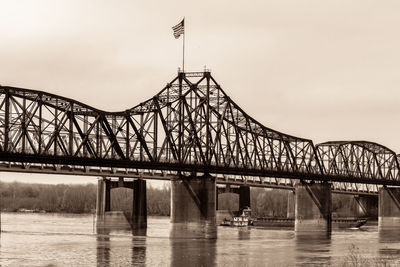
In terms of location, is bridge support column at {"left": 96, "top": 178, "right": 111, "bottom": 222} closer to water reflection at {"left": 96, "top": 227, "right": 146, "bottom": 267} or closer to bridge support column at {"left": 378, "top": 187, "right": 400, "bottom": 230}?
water reflection at {"left": 96, "top": 227, "right": 146, "bottom": 267}

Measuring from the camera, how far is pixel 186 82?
384 feet

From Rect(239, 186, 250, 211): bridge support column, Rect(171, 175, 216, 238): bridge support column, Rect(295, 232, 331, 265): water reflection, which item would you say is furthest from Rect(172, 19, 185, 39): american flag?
Rect(239, 186, 250, 211): bridge support column

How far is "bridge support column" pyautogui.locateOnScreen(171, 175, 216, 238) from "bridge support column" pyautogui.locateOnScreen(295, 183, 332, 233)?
3305 cm

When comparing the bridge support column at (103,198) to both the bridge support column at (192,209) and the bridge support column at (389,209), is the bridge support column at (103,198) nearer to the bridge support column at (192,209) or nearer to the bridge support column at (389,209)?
the bridge support column at (192,209)

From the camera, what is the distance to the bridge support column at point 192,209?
342ft

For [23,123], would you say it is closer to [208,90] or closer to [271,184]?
[208,90]

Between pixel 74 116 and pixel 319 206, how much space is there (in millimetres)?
58493

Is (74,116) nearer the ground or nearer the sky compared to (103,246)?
nearer the sky

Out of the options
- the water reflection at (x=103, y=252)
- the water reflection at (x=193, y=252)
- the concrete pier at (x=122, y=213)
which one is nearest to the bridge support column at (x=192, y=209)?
the water reflection at (x=193, y=252)

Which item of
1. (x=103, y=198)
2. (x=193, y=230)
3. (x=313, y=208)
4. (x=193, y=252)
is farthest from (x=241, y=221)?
(x=193, y=252)

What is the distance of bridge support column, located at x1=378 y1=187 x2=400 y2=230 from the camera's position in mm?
165125

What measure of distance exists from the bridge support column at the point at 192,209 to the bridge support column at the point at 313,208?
33053mm

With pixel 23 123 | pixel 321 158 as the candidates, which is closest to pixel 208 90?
pixel 23 123

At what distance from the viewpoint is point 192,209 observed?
105000 millimetres
